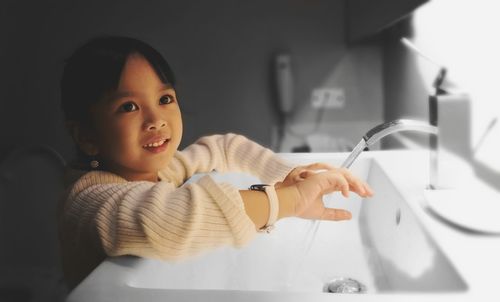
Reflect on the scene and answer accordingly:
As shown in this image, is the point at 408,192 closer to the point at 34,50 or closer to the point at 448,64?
the point at 448,64

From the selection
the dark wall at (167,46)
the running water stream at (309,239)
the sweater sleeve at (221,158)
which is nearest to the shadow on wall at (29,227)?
the dark wall at (167,46)

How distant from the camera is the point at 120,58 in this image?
360 millimetres

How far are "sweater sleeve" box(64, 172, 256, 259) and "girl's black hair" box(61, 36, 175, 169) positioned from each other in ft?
0.25

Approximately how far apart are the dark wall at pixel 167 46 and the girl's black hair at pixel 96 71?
84mm

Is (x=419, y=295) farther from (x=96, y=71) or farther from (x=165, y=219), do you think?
(x=96, y=71)

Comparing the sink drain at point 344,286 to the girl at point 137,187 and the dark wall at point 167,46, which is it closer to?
the girl at point 137,187

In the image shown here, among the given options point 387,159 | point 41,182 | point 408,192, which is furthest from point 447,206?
point 41,182

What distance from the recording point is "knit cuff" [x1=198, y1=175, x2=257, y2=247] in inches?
12.7

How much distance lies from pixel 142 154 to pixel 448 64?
39 centimetres

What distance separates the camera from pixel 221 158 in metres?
0.53

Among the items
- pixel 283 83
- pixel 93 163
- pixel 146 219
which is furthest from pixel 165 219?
pixel 283 83

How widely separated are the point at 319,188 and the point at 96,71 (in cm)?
20

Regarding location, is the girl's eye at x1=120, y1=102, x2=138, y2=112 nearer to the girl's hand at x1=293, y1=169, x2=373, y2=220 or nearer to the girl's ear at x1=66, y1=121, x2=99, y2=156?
the girl's ear at x1=66, y1=121, x2=99, y2=156

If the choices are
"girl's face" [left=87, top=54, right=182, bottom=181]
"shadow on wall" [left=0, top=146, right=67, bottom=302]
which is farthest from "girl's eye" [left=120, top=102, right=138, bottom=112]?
"shadow on wall" [left=0, top=146, right=67, bottom=302]
